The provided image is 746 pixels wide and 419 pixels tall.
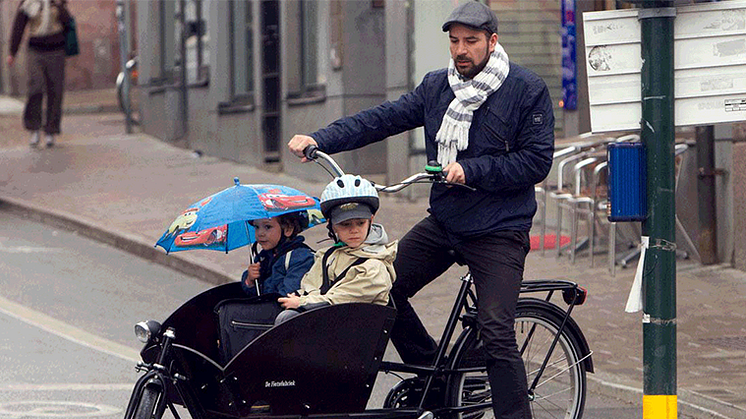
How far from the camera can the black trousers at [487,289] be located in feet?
18.0

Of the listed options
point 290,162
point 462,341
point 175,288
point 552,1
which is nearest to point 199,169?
point 290,162

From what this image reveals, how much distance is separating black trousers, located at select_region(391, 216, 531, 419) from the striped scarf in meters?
0.37

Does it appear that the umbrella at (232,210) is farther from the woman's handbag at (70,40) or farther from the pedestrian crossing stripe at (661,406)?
the woman's handbag at (70,40)

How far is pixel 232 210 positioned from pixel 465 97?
1.00 meters

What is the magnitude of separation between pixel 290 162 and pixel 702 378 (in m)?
9.86

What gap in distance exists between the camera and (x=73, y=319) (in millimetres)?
9312

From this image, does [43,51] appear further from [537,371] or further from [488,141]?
[488,141]

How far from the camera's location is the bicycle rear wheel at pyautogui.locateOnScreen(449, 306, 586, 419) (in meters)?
5.75

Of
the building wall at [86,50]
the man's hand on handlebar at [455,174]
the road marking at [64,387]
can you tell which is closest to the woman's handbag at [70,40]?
the building wall at [86,50]

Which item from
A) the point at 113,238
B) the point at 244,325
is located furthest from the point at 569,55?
the point at 244,325

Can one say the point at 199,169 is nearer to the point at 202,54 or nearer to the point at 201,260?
the point at 202,54

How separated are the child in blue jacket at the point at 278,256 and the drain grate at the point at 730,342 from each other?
337 cm

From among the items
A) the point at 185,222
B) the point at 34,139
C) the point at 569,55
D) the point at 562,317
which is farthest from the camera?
the point at 34,139

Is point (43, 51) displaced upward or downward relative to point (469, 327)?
upward
